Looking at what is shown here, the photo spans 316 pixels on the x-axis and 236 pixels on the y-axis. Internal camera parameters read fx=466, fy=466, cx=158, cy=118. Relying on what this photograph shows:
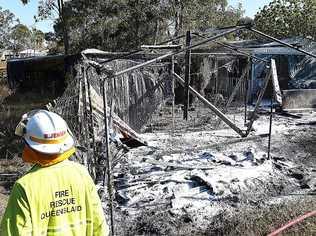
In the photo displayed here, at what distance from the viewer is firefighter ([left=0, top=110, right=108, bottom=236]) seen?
99.4 inches

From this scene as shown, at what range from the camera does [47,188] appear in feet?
8.61

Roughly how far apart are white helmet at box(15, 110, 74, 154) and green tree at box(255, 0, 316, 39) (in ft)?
98.1

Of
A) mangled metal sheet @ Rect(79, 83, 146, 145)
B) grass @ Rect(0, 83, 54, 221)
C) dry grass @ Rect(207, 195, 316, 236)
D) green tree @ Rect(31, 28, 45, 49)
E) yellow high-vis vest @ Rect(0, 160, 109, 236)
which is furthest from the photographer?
green tree @ Rect(31, 28, 45, 49)

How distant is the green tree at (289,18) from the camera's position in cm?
3067

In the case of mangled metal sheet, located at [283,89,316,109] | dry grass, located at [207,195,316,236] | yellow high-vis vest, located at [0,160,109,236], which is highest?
yellow high-vis vest, located at [0,160,109,236]

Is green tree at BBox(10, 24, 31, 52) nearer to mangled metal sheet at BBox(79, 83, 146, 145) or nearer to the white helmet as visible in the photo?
mangled metal sheet at BBox(79, 83, 146, 145)

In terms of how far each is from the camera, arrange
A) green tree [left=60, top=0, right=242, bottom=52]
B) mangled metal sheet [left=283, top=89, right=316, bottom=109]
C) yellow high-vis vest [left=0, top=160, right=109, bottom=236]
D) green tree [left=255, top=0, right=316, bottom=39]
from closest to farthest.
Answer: yellow high-vis vest [left=0, top=160, right=109, bottom=236]
mangled metal sheet [left=283, top=89, right=316, bottom=109]
green tree [left=60, top=0, right=242, bottom=52]
green tree [left=255, top=0, right=316, bottom=39]

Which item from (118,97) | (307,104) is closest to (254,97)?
(307,104)

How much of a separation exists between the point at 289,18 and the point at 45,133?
32.0 metres

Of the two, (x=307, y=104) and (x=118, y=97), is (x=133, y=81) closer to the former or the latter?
(x=118, y=97)

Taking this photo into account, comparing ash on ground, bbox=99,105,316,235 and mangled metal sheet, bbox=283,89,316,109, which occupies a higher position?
mangled metal sheet, bbox=283,89,316,109

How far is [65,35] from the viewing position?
1083 inches

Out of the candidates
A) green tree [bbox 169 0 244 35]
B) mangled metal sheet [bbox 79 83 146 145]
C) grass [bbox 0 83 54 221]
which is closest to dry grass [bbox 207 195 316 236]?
mangled metal sheet [bbox 79 83 146 145]

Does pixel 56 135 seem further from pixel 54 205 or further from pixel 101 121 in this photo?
pixel 101 121
